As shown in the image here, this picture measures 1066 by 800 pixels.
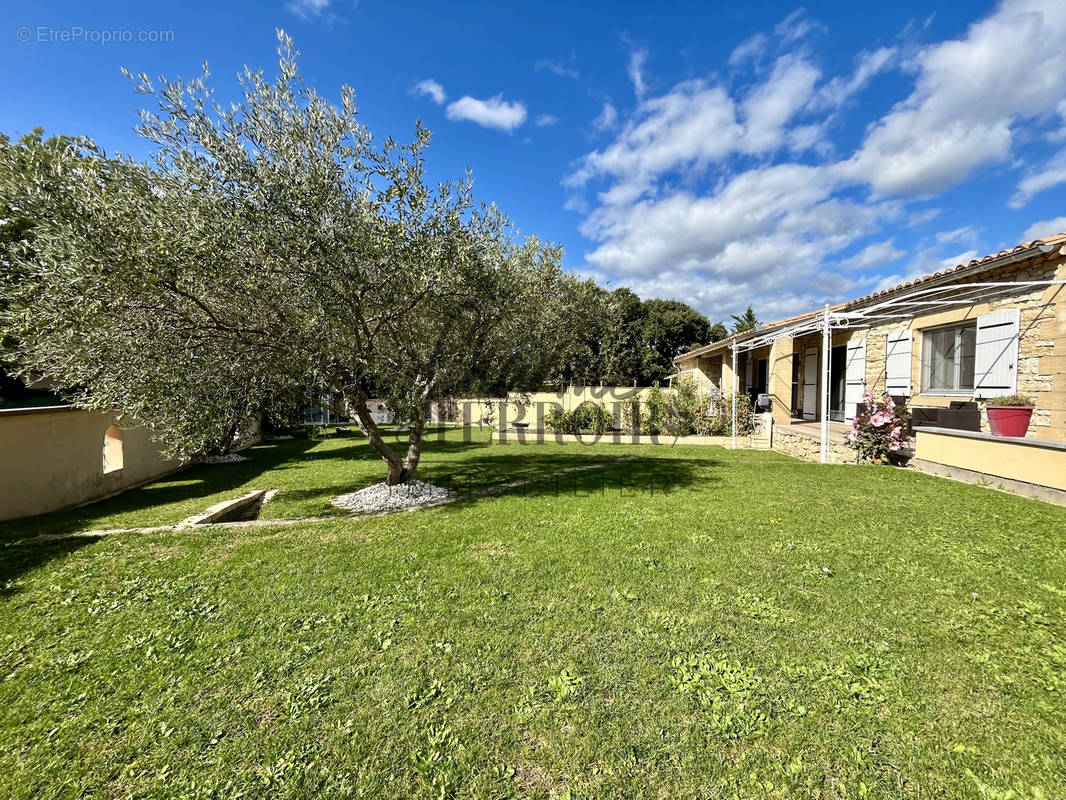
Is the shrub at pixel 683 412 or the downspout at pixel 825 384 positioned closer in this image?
the downspout at pixel 825 384

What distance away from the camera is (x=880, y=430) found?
31.3ft

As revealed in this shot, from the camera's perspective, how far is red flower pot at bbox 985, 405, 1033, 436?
23.5 feet

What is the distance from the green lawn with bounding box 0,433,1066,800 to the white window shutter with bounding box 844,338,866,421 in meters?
5.97

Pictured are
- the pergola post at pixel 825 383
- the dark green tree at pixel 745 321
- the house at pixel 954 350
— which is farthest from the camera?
the dark green tree at pixel 745 321

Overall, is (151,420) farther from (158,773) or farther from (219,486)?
(158,773)

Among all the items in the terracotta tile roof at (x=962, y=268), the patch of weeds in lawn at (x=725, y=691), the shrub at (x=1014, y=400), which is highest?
the terracotta tile roof at (x=962, y=268)

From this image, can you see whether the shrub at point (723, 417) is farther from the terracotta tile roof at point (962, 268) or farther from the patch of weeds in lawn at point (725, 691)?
the patch of weeds in lawn at point (725, 691)

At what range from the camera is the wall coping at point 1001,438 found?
247 inches

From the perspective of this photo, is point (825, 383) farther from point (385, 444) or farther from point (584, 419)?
point (385, 444)

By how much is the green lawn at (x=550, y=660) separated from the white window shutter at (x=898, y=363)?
5119 millimetres

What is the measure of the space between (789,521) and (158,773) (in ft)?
22.5

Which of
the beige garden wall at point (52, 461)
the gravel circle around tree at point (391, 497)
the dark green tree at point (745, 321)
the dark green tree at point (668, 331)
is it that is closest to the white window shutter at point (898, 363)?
the gravel circle around tree at point (391, 497)

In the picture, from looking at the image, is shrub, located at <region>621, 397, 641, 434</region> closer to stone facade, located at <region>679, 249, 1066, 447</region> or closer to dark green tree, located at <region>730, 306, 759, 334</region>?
stone facade, located at <region>679, 249, 1066, 447</region>

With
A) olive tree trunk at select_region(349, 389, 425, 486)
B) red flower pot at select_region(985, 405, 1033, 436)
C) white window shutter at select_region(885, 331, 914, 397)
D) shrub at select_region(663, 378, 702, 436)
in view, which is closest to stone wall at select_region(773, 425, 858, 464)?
white window shutter at select_region(885, 331, 914, 397)
